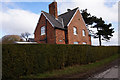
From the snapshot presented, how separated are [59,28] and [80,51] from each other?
24.7 ft

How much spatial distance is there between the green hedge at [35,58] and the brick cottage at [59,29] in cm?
679

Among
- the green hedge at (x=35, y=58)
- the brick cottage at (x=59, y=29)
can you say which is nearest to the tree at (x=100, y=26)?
the brick cottage at (x=59, y=29)

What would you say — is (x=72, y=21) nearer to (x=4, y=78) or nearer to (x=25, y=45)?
(x=25, y=45)

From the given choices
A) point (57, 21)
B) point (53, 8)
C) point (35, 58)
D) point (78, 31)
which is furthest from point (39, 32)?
point (35, 58)

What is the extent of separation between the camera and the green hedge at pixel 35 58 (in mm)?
5148

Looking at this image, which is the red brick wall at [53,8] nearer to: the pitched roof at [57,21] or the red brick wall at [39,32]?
the pitched roof at [57,21]

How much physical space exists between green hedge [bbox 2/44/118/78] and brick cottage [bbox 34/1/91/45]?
679 cm

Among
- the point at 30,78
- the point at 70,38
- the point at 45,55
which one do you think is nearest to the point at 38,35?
the point at 70,38

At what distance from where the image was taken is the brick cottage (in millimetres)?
15991

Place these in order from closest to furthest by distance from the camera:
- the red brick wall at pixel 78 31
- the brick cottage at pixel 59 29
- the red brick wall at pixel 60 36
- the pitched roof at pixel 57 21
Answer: the red brick wall at pixel 60 36 → the brick cottage at pixel 59 29 → the pitched roof at pixel 57 21 → the red brick wall at pixel 78 31

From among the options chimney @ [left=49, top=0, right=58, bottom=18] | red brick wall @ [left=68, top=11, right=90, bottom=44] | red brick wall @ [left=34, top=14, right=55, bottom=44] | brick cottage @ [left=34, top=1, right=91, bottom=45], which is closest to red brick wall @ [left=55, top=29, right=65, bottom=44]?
brick cottage @ [left=34, top=1, right=91, bottom=45]

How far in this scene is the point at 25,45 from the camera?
6062 mm

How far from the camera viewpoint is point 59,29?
1628 cm

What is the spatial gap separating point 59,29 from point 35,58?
10.6 m
